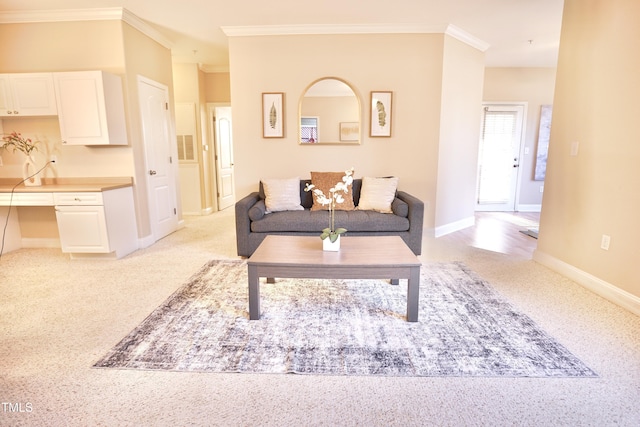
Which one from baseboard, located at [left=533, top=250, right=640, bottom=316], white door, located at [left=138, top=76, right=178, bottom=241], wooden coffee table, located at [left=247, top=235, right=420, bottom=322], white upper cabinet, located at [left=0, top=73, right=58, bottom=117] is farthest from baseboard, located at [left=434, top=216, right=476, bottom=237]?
white upper cabinet, located at [left=0, top=73, right=58, bottom=117]

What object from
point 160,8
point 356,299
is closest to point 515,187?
point 356,299

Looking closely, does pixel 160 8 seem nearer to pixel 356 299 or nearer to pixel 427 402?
pixel 356 299

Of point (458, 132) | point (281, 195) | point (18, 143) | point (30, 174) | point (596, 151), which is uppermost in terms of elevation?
point (458, 132)

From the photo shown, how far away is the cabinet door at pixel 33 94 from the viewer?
3.62 m

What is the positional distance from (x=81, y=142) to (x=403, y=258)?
365 cm

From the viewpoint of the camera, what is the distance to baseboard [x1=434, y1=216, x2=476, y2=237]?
15.6 ft

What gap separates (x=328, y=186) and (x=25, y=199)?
10.8 ft

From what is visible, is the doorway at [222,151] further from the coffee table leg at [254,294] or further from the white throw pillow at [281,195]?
the coffee table leg at [254,294]

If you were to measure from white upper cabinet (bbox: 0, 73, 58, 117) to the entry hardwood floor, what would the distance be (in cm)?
495

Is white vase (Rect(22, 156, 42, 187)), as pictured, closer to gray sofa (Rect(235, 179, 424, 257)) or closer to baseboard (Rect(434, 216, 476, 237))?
gray sofa (Rect(235, 179, 424, 257))

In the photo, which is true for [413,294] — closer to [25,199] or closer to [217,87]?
[25,199]

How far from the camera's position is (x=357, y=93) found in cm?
442

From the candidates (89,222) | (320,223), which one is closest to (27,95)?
(89,222)

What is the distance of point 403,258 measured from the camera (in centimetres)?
241
